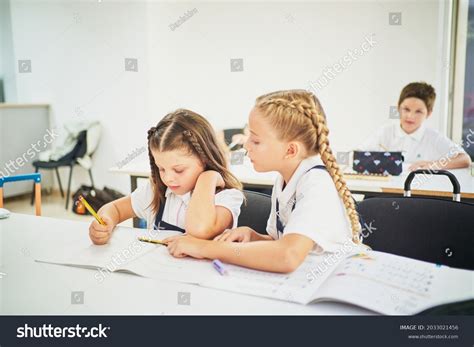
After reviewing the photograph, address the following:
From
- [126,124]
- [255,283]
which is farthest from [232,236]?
[126,124]

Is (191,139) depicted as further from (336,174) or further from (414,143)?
(414,143)

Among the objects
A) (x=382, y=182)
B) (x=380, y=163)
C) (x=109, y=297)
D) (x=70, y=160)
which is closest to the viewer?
(x=109, y=297)

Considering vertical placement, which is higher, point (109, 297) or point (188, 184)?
point (188, 184)

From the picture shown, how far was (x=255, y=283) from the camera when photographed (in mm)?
857

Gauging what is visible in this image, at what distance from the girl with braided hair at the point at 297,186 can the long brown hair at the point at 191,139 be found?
18cm

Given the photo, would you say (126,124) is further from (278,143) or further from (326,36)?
(326,36)

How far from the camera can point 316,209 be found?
3.20ft

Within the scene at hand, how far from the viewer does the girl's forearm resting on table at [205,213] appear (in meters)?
1.13

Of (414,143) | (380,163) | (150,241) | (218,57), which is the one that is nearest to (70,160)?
(218,57)

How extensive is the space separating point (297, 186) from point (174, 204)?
0.42 m

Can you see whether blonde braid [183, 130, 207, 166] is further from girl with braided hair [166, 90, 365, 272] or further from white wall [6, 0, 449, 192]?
white wall [6, 0, 449, 192]

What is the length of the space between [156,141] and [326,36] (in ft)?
7.39

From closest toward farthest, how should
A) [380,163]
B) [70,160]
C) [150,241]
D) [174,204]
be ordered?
[150,241] < [174,204] < [380,163] < [70,160]

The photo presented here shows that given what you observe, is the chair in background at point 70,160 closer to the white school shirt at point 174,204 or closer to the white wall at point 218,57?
the white wall at point 218,57
